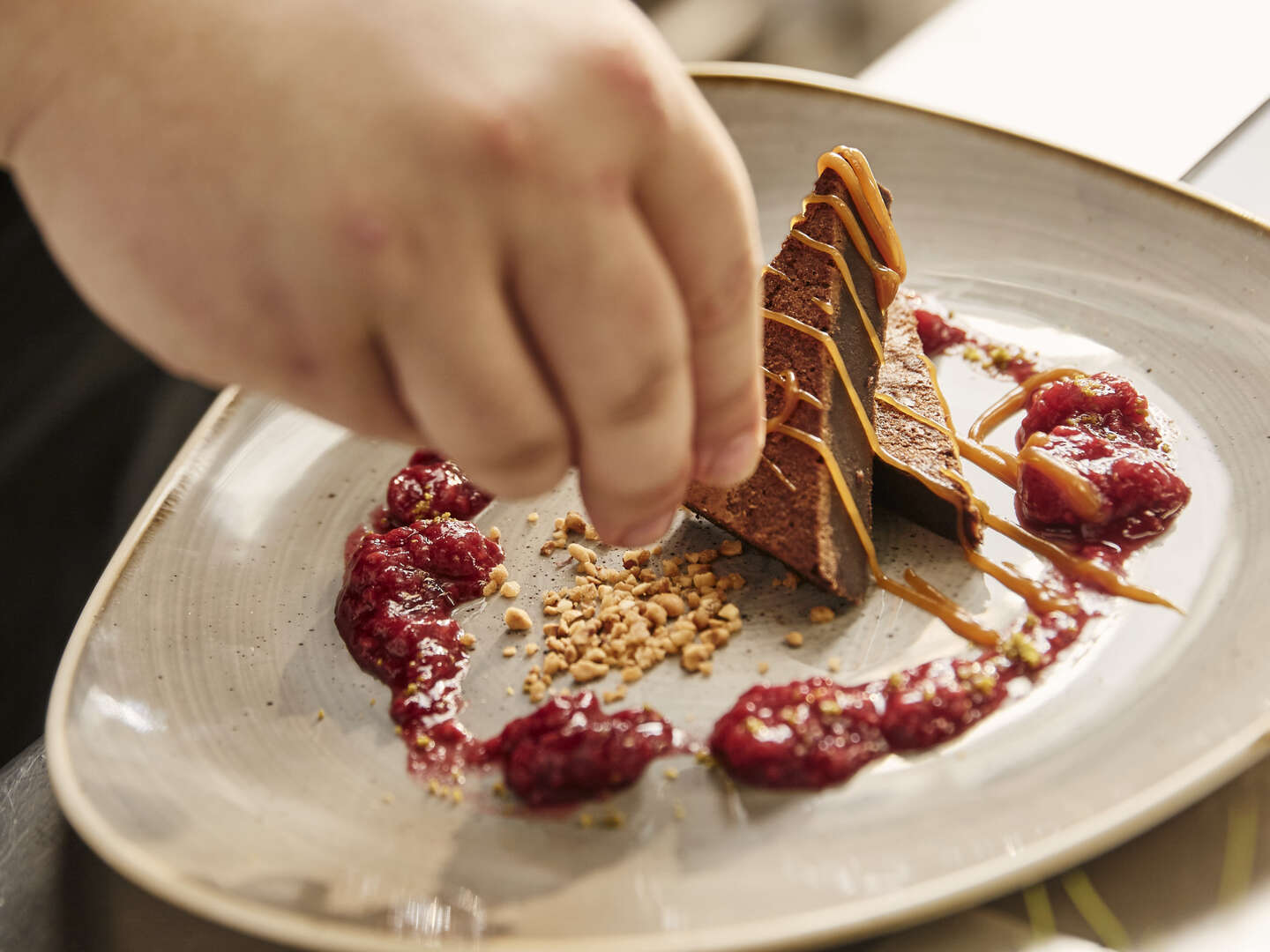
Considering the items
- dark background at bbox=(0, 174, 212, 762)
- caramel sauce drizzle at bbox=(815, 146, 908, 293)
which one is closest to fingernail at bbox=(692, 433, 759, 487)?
caramel sauce drizzle at bbox=(815, 146, 908, 293)

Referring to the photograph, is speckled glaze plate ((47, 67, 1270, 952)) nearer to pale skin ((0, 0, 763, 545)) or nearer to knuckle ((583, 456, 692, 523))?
knuckle ((583, 456, 692, 523))

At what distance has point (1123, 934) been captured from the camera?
1054 mm

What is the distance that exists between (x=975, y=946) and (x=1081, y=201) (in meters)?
1.33

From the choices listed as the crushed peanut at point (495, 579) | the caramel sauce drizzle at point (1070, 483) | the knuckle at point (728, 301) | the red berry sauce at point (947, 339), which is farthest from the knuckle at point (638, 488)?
the red berry sauce at point (947, 339)

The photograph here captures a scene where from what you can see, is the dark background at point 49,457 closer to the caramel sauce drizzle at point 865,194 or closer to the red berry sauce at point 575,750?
the red berry sauce at point 575,750

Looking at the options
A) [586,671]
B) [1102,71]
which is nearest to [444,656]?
[586,671]

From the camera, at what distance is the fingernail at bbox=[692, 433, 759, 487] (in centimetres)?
98

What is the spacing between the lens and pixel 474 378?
2.47 ft

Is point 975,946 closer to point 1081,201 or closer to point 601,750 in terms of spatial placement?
point 601,750

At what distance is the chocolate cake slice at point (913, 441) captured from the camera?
1.50 m

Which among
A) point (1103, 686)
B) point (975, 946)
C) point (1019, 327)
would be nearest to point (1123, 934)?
point (975, 946)

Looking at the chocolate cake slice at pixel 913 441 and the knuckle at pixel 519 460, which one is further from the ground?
the knuckle at pixel 519 460

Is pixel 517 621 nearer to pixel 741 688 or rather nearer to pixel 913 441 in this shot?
pixel 741 688

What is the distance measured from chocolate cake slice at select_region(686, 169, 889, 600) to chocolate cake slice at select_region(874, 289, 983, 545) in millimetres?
37
